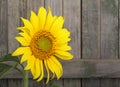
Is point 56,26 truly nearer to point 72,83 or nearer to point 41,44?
point 41,44

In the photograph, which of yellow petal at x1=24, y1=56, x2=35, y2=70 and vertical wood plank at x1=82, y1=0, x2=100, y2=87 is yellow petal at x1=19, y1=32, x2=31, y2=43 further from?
vertical wood plank at x1=82, y1=0, x2=100, y2=87

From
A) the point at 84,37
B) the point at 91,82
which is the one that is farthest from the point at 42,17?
the point at 91,82

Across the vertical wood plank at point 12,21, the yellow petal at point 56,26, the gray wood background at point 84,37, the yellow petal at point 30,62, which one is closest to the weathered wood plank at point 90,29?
the gray wood background at point 84,37

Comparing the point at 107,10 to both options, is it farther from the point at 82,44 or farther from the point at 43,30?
the point at 43,30

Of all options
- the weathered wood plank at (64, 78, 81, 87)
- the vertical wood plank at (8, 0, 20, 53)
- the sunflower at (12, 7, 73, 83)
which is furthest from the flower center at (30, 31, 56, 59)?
the weathered wood plank at (64, 78, 81, 87)

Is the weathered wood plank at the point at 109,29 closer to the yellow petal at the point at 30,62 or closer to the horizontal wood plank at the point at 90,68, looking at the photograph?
the horizontal wood plank at the point at 90,68

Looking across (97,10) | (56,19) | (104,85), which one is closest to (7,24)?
(97,10)

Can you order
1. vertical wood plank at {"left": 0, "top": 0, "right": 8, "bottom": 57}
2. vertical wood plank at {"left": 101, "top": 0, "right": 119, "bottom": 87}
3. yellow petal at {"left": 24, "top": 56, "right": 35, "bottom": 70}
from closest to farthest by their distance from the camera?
yellow petal at {"left": 24, "top": 56, "right": 35, "bottom": 70}
vertical wood plank at {"left": 0, "top": 0, "right": 8, "bottom": 57}
vertical wood plank at {"left": 101, "top": 0, "right": 119, "bottom": 87}
